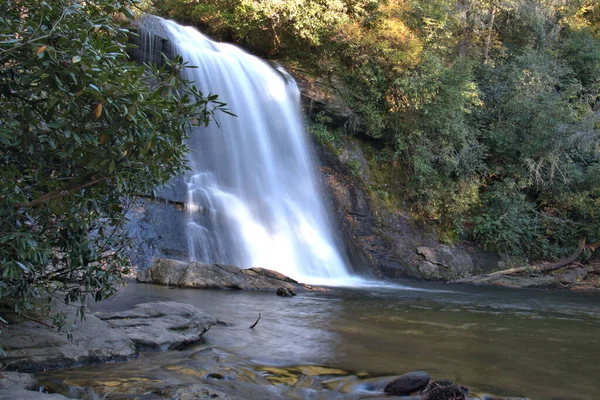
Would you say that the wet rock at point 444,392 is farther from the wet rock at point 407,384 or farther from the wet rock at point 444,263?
the wet rock at point 444,263

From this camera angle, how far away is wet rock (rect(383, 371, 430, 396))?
4.54 m

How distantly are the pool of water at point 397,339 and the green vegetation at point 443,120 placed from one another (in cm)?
815

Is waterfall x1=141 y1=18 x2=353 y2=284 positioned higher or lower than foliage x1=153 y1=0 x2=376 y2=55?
lower

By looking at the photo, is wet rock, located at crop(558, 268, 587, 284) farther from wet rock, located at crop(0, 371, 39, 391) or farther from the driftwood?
wet rock, located at crop(0, 371, 39, 391)

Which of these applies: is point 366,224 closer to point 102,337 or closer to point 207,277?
point 207,277

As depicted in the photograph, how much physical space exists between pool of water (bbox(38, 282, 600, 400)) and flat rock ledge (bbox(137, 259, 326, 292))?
0.46m

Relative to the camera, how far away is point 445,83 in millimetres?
19188

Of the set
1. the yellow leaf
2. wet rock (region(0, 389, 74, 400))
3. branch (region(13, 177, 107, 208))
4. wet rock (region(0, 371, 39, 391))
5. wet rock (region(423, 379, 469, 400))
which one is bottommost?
wet rock (region(0, 371, 39, 391))

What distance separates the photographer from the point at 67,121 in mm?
2918

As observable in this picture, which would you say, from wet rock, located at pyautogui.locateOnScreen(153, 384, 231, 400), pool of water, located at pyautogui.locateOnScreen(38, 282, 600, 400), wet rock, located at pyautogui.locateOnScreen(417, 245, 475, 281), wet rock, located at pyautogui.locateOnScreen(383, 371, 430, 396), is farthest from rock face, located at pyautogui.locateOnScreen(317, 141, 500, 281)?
wet rock, located at pyautogui.locateOnScreen(153, 384, 231, 400)

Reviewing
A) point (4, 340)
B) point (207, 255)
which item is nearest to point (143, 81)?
point (4, 340)

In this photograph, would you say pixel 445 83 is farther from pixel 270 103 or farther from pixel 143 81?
pixel 143 81

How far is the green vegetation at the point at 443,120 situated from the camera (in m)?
18.9

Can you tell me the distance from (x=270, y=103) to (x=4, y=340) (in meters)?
14.3
